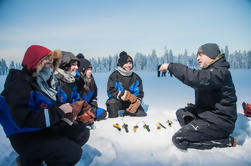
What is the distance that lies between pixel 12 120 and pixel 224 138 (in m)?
2.92

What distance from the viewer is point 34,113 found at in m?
1.65

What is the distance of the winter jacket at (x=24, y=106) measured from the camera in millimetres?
1576

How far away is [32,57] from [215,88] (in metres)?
2.51

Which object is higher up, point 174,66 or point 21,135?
point 174,66

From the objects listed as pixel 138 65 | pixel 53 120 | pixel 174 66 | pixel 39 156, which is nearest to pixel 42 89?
pixel 53 120

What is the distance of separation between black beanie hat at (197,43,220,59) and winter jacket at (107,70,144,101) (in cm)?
236

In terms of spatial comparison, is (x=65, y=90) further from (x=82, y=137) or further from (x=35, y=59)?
(x=35, y=59)

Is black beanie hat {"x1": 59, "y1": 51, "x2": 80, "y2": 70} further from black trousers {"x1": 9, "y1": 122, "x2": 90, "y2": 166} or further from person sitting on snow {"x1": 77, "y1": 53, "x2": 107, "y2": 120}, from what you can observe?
black trousers {"x1": 9, "y1": 122, "x2": 90, "y2": 166}

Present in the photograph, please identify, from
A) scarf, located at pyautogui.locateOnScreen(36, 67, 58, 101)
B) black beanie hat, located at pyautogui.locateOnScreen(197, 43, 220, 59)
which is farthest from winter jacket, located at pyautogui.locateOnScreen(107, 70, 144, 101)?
scarf, located at pyautogui.locateOnScreen(36, 67, 58, 101)

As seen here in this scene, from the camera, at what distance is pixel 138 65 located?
71812 mm

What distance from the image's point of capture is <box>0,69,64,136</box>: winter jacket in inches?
62.1

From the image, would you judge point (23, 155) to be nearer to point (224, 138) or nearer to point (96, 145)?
point (96, 145)

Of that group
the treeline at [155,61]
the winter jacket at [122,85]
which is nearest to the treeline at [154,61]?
the treeline at [155,61]

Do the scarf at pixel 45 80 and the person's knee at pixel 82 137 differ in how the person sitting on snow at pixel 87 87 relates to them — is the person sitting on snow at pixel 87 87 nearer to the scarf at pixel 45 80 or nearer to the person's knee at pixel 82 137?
the person's knee at pixel 82 137
